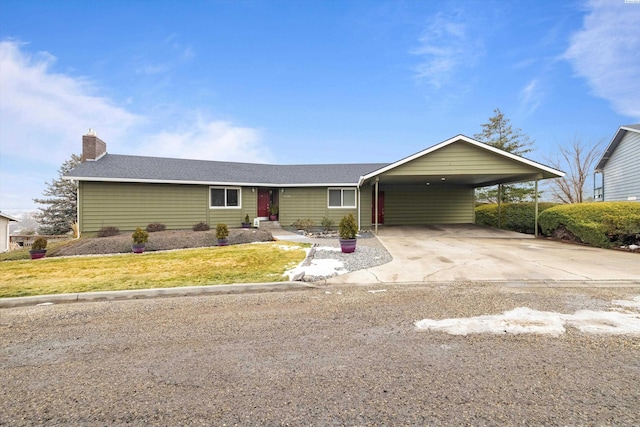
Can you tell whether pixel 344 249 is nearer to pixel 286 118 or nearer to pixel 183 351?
pixel 183 351

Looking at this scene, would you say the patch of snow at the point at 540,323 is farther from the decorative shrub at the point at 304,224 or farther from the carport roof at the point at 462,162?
the decorative shrub at the point at 304,224

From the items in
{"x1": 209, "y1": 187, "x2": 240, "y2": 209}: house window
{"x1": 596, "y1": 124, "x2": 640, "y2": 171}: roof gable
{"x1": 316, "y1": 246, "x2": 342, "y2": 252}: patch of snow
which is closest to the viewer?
{"x1": 316, "y1": 246, "x2": 342, "y2": 252}: patch of snow

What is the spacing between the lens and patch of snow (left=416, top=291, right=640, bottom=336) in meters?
3.68

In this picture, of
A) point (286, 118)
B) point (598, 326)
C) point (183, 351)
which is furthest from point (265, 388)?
point (286, 118)

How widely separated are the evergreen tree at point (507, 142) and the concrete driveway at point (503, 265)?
15.4m

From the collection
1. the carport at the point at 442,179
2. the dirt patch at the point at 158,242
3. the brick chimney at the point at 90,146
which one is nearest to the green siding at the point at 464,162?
the carport at the point at 442,179

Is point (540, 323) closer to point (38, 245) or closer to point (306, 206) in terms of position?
point (306, 206)

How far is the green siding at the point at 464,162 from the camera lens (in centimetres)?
1347

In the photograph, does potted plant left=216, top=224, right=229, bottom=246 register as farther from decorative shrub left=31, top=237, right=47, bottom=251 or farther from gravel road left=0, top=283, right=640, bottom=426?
gravel road left=0, top=283, right=640, bottom=426

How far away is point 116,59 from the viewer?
16844 mm

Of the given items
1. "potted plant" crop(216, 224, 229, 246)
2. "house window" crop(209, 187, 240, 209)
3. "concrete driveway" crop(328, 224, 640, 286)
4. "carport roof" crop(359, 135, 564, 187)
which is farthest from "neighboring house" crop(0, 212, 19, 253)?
"concrete driveway" crop(328, 224, 640, 286)

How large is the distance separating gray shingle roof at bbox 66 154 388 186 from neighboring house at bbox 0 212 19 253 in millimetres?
13078

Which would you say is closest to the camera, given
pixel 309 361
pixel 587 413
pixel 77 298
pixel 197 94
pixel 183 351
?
pixel 587 413

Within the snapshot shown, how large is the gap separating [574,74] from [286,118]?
2415 cm
